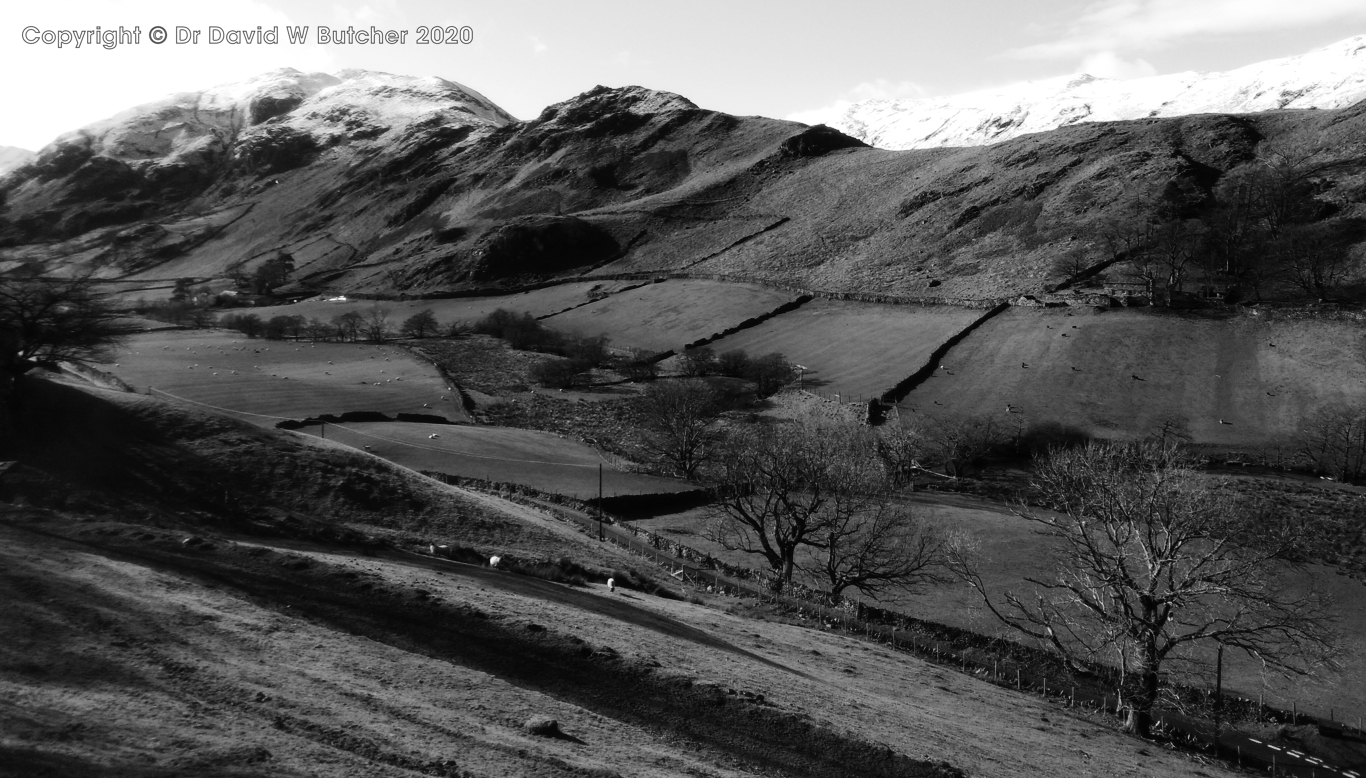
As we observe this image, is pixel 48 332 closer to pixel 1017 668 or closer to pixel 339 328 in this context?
pixel 1017 668

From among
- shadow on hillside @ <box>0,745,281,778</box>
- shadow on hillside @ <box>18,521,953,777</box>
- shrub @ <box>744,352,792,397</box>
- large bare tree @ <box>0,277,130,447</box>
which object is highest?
large bare tree @ <box>0,277,130,447</box>

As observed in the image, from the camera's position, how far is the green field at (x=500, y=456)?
64.2 metres

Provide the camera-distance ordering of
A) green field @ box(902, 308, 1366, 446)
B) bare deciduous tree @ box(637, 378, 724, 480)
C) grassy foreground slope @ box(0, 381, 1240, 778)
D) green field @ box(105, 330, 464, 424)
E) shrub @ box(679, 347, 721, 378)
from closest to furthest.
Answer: grassy foreground slope @ box(0, 381, 1240, 778) → bare deciduous tree @ box(637, 378, 724, 480) → green field @ box(902, 308, 1366, 446) → green field @ box(105, 330, 464, 424) → shrub @ box(679, 347, 721, 378)

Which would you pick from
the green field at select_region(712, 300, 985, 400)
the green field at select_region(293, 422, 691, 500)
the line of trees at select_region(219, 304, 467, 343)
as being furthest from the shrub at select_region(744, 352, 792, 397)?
A: the line of trees at select_region(219, 304, 467, 343)

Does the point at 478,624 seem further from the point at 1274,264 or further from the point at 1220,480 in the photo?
the point at 1274,264

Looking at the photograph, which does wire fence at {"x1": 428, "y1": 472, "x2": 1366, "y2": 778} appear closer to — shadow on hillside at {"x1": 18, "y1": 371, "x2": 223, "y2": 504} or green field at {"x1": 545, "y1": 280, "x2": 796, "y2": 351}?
shadow on hillside at {"x1": 18, "y1": 371, "x2": 223, "y2": 504}

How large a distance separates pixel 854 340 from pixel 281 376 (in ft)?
233

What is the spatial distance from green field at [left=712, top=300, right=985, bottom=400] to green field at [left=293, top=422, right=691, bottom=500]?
100 ft

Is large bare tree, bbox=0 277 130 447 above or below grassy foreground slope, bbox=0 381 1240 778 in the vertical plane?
above

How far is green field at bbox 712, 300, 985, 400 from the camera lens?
9500 centimetres

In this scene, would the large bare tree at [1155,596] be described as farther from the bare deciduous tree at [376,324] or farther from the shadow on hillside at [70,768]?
the bare deciduous tree at [376,324]

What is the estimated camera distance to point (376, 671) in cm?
1867

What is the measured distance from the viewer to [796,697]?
854 inches

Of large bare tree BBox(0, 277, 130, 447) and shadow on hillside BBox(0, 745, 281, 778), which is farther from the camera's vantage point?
large bare tree BBox(0, 277, 130, 447)
